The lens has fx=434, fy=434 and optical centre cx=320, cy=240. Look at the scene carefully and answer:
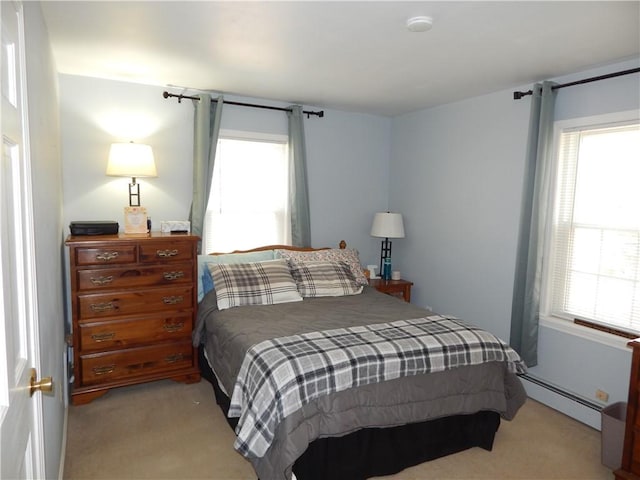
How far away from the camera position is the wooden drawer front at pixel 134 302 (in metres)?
3.03

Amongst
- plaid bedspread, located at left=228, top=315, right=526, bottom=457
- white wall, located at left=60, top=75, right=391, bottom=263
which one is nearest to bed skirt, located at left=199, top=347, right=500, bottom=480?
plaid bedspread, located at left=228, top=315, right=526, bottom=457

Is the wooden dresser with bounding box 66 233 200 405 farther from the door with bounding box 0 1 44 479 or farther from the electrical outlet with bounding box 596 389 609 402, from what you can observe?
the electrical outlet with bounding box 596 389 609 402

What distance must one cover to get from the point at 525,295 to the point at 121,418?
2986 millimetres

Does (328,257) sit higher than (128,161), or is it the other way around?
(128,161)

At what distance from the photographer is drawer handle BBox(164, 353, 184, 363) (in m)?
3.33

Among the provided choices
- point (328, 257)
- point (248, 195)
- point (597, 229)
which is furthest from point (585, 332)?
point (248, 195)

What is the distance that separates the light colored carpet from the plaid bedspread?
1.49 ft

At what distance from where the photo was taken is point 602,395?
9.54 feet

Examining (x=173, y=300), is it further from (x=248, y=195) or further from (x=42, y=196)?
(x=42, y=196)

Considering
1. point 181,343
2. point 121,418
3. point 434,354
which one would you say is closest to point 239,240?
point 181,343

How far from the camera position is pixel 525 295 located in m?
3.23

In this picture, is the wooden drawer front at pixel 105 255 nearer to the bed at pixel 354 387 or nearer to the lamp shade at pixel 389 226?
the bed at pixel 354 387

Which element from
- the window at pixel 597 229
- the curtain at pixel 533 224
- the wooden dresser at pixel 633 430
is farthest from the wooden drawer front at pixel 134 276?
the wooden dresser at pixel 633 430

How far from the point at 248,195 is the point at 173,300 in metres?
1.26
